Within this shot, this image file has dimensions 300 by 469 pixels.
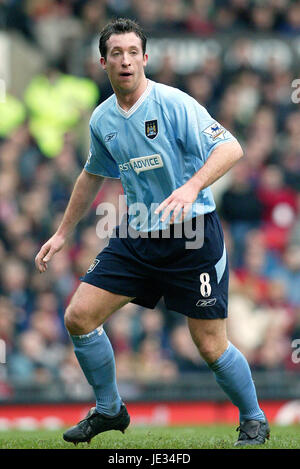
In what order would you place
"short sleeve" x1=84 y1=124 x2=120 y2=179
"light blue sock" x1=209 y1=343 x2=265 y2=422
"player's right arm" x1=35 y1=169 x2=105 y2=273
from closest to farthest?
"light blue sock" x1=209 y1=343 x2=265 y2=422 < "short sleeve" x1=84 y1=124 x2=120 y2=179 < "player's right arm" x1=35 y1=169 x2=105 y2=273

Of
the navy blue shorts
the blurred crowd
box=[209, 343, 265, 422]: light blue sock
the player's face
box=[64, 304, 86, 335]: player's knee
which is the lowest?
box=[209, 343, 265, 422]: light blue sock

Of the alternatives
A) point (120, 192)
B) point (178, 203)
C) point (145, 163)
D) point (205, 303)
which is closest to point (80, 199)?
point (145, 163)

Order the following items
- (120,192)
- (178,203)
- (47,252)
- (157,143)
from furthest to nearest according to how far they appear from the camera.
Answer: (120,192) → (47,252) → (157,143) → (178,203)

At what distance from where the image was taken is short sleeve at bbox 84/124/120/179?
20.3 feet

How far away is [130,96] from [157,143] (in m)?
0.32

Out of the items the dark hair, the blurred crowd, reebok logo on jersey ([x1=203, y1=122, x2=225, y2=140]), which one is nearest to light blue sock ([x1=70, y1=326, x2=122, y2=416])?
reebok logo on jersey ([x1=203, y1=122, x2=225, y2=140])

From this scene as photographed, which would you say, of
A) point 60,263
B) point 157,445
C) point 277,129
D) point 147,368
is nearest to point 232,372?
point 157,445

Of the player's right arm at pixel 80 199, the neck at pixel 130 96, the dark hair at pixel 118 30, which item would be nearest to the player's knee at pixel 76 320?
the player's right arm at pixel 80 199

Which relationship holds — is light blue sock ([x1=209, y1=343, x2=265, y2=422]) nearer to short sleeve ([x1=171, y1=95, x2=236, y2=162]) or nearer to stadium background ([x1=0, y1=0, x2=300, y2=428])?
short sleeve ([x1=171, y1=95, x2=236, y2=162])

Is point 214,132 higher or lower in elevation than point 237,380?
higher

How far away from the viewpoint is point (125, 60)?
5.73 metres

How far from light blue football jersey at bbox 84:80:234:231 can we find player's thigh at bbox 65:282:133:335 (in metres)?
0.46

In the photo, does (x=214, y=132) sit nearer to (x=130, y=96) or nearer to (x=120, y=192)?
(x=130, y=96)

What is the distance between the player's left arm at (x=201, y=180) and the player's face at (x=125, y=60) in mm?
636
